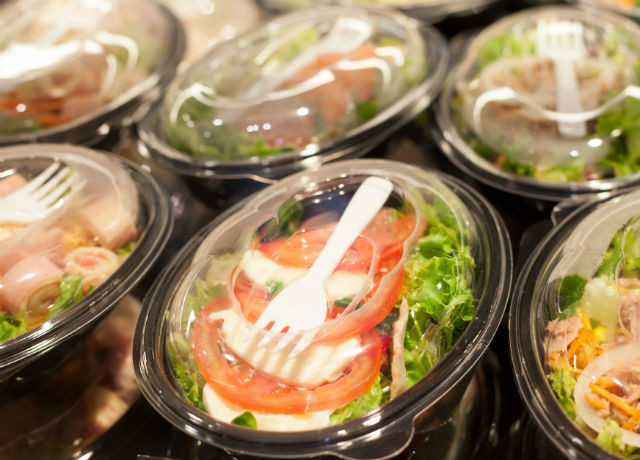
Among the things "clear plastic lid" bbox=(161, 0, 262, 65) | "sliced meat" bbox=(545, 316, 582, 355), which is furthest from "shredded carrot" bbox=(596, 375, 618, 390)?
"clear plastic lid" bbox=(161, 0, 262, 65)

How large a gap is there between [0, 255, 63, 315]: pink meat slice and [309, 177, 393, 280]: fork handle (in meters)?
0.86

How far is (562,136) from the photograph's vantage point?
7.16ft

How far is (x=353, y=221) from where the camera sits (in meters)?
1.81

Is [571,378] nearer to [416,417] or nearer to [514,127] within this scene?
[416,417]

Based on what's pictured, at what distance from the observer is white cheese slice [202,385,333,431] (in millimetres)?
1479

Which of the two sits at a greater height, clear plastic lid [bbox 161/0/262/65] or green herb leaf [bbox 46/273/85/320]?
clear plastic lid [bbox 161/0/262/65]

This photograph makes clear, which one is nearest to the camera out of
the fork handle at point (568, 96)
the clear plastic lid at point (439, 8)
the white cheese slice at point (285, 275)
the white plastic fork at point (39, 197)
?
the white cheese slice at point (285, 275)

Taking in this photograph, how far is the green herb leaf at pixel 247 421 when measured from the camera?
1.49 metres

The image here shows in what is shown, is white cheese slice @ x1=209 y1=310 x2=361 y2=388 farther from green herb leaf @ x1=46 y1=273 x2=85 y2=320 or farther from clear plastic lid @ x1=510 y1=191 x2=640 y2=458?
green herb leaf @ x1=46 y1=273 x2=85 y2=320

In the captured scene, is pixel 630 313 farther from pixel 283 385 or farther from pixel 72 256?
pixel 72 256

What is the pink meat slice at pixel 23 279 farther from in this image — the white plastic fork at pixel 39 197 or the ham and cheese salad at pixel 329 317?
the ham and cheese salad at pixel 329 317

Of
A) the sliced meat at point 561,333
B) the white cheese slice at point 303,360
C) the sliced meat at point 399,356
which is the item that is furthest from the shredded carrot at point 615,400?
the white cheese slice at point 303,360

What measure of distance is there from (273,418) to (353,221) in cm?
62

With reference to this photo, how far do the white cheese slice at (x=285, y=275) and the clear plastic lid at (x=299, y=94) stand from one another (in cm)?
64
